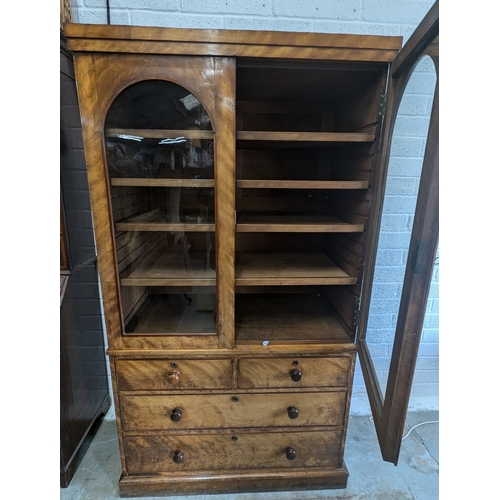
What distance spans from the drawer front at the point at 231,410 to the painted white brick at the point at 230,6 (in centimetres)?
147

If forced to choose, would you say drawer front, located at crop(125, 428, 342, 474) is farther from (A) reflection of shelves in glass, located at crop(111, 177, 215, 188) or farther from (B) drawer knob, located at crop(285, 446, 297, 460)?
(A) reflection of shelves in glass, located at crop(111, 177, 215, 188)

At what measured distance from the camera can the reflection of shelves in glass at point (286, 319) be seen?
3.64ft

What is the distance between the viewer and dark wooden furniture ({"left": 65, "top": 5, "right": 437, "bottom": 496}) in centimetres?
86

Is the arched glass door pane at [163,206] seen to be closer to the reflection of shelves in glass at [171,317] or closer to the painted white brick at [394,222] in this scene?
the reflection of shelves in glass at [171,317]

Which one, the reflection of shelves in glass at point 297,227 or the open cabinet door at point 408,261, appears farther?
the reflection of shelves in glass at point 297,227

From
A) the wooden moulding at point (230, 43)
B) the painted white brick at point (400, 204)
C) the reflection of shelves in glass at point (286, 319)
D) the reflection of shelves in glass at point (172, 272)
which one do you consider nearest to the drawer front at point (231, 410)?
the reflection of shelves in glass at point (286, 319)

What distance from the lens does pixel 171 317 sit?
3.70ft

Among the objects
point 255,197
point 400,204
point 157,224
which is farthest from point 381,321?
point 157,224

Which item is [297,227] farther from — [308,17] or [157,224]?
[308,17]

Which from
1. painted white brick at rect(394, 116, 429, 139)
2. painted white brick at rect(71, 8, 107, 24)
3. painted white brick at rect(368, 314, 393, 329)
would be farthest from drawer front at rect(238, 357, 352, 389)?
painted white brick at rect(71, 8, 107, 24)

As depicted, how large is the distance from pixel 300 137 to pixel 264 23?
0.61 meters

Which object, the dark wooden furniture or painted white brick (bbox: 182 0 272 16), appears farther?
painted white brick (bbox: 182 0 272 16)

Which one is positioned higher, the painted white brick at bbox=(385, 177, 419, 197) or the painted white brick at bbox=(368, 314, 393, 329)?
the painted white brick at bbox=(385, 177, 419, 197)

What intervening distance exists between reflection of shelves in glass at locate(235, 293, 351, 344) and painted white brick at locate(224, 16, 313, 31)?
1120mm
